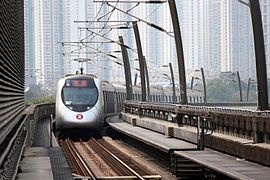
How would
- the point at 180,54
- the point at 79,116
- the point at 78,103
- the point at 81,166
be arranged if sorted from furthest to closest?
the point at 78,103, the point at 79,116, the point at 180,54, the point at 81,166

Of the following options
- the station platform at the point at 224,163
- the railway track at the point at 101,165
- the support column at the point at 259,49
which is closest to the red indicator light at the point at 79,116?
the railway track at the point at 101,165

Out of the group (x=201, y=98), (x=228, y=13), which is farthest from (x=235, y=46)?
(x=201, y=98)

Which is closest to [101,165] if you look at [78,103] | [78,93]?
[78,103]

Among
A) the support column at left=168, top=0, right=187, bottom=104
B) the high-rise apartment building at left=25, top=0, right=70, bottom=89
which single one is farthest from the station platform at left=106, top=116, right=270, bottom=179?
the high-rise apartment building at left=25, top=0, right=70, bottom=89

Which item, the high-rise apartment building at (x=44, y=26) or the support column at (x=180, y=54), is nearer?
the support column at (x=180, y=54)

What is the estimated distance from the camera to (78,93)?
34.0 metres

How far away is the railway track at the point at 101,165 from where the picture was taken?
19.5 m

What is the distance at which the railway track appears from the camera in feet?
64.0

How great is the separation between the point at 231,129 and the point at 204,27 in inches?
1510

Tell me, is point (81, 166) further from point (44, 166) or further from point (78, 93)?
point (78, 93)

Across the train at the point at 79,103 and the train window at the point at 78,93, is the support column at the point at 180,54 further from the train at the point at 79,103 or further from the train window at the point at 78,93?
the train window at the point at 78,93

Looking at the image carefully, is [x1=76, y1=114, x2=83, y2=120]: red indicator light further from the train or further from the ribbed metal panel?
the ribbed metal panel

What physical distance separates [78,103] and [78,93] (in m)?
0.50

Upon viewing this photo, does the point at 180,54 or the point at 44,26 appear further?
the point at 44,26
